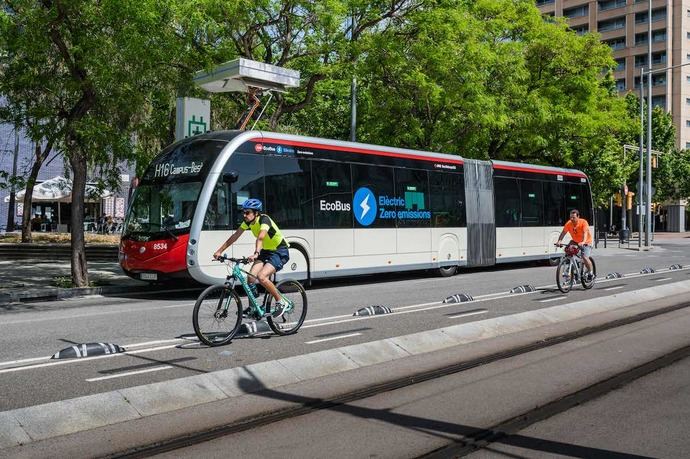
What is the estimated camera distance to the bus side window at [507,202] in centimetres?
2145

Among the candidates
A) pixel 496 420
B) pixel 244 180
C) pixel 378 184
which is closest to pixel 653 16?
pixel 378 184

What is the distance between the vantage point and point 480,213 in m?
20.6

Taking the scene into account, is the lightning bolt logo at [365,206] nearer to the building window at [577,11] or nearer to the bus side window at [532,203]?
the bus side window at [532,203]

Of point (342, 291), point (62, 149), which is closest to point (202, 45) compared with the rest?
point (62, 149)

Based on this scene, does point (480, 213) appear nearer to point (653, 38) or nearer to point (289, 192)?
point (289, 192)

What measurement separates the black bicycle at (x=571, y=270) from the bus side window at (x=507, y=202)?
6795mm

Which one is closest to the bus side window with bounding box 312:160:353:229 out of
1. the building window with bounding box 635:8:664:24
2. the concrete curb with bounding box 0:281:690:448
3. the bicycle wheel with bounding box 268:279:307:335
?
the bicycle wheel with bounding box 268:279:307:335

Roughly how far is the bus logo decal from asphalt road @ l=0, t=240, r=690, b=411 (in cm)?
163

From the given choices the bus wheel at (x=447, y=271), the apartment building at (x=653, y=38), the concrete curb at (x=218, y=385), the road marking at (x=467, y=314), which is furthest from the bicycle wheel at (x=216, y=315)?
the apartment building at (x=653, y=38)

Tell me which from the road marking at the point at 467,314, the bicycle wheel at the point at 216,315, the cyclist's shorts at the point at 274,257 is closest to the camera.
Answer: the bicycle wheel at the point at 216,315

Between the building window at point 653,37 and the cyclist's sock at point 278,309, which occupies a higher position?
the building window at point 653,37

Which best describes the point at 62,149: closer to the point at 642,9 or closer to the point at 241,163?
the point at 241,163

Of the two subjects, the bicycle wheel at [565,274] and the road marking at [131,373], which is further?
the bicycle wheel at [565,274]

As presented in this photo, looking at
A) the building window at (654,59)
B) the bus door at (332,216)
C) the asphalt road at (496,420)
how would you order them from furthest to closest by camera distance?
1. the building window at (654,59)
2. the bus door at (332,216)
3. the asphalt road at (496,420)
